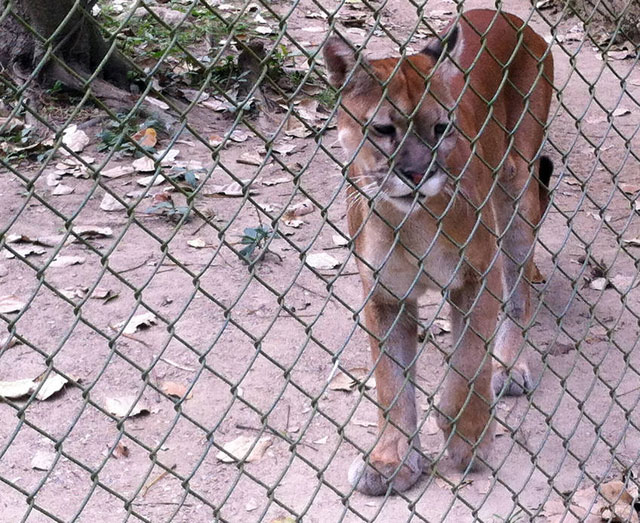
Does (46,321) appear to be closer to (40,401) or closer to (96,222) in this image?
(40,401)

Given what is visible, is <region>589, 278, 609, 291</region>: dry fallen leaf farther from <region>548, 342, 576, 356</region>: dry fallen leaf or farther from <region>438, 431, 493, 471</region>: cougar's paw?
<region>438, 431, 493, 471</region>: cougar's paw

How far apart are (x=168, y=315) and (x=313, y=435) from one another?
105 centimetres

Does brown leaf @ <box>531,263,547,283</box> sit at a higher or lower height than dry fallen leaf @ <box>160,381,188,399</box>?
higher

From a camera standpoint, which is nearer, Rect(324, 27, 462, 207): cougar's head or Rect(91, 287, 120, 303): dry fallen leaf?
Rect(324, 27, 462, 207): cougar's head

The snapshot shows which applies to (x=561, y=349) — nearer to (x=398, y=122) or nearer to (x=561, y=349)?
(x=561, y=349)

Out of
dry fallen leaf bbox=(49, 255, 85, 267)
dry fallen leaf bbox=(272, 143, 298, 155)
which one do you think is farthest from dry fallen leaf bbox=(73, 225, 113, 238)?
dry fallen leaf bbox=(272, 143, 298, 155)

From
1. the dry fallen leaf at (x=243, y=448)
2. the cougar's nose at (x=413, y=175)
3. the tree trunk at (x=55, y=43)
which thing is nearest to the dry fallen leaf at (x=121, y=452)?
the dry fallen leaf at (x=243, y=448)

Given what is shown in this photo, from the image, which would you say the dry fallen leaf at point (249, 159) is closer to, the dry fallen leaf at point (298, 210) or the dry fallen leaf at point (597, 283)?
the dry fallen leaf at point (298, 210)

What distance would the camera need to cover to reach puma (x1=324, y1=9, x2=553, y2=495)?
111 inches

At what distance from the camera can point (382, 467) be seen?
11.4ft

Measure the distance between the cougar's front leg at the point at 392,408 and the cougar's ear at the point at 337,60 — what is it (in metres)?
0.98

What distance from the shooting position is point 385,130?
2861 mm

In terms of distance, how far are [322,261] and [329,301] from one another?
0.86 feet

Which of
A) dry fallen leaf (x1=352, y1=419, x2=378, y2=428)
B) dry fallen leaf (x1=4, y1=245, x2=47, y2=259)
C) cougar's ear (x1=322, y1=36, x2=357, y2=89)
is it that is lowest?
dry fallen leaf (x1=4, y1=245, x2=47, y2=259)
